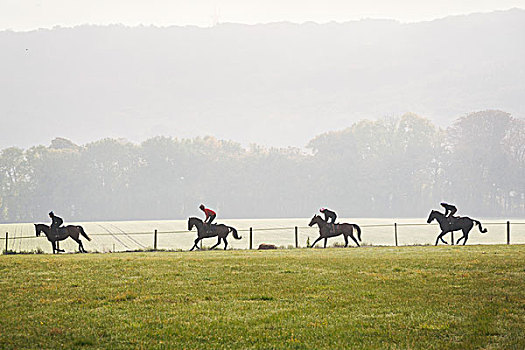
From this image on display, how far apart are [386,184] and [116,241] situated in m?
64.1

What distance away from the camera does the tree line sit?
100250 mm

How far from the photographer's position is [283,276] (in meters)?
15.9

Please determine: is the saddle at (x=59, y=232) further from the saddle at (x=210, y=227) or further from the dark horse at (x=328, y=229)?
the dark horse at (x=328, y=229)

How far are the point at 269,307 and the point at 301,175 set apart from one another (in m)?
99.4


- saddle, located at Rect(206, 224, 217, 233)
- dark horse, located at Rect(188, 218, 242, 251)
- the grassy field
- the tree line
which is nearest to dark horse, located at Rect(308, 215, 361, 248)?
dark horse, located at Rect(188, 218, 242, 251)

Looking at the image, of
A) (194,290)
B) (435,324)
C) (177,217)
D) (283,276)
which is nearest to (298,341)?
(435,324)

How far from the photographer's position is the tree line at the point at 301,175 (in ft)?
329

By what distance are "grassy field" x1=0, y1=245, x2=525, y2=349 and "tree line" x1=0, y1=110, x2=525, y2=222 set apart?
8643 centimetres

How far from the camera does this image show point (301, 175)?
363 ft

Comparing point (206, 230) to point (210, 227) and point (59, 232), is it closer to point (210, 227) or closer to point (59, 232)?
point (210, 227)

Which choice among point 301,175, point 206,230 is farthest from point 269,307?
point 301,175

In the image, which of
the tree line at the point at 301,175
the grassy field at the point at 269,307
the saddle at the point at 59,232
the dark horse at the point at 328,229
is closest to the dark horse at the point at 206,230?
the dark horse at the point at 328,229

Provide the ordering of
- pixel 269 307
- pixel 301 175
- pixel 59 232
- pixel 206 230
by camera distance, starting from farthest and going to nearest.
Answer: pixel 301 175 → pixel 206 230 → pixel 59 232 → pixel 269 307

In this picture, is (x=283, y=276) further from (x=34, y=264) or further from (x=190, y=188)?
(x=190, y=188)
